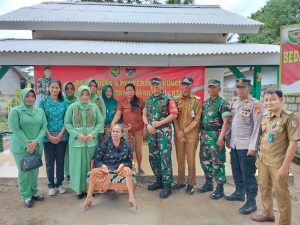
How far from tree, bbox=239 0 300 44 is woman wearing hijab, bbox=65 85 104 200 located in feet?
58.0

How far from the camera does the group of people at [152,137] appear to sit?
142 inches

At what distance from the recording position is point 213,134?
407cm

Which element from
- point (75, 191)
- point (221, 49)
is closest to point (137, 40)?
point (221, 49)

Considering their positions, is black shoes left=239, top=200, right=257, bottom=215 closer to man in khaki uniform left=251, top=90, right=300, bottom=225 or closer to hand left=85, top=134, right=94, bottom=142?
man in khaki uniform left=251, top=90, right=300, bottom=225

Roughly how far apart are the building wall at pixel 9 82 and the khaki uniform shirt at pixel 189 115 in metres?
24.1

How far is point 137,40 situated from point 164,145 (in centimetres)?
499

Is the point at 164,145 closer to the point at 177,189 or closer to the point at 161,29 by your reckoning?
the point at 177,189

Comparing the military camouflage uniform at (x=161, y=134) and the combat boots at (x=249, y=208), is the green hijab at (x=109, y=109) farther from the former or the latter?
the combat boots at (x=249, y=208)

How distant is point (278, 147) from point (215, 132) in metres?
1.13

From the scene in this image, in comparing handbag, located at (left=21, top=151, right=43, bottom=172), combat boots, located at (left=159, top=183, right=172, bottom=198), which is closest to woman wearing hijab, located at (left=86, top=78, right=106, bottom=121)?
handbag, located at (left=21, top=151, right=43, bottom=172)

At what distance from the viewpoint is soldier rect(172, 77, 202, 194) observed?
418 centimetres

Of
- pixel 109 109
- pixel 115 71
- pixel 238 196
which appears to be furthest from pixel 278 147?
pixel 115 71

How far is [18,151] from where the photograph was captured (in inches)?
150

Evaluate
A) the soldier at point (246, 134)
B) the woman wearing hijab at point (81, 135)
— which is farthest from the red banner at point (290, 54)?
the woman wearing hijab at point (81, 135)
